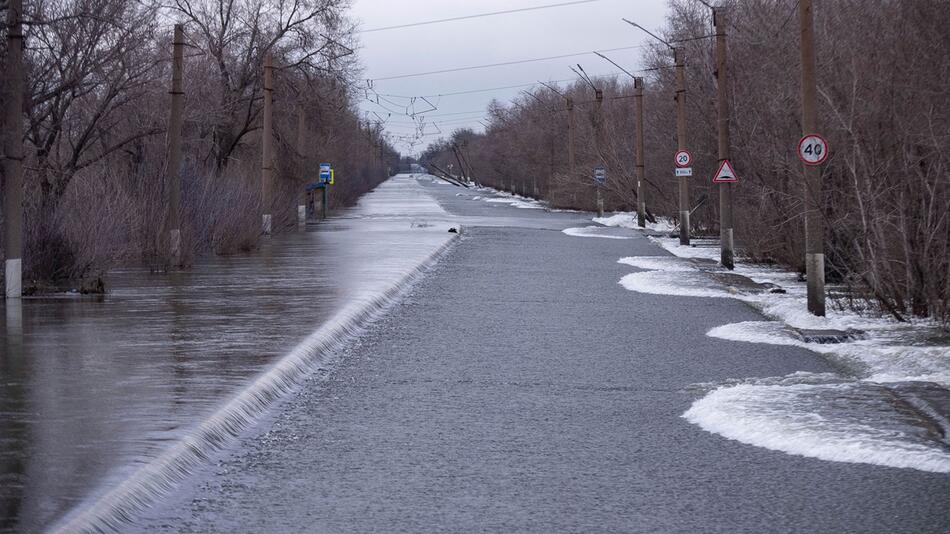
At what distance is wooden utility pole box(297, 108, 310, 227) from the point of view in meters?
48.5

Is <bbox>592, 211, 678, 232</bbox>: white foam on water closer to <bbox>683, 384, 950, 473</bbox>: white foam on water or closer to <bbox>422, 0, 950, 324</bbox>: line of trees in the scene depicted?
<bbox>422, 0, 950, 324</bbox>: line of trees

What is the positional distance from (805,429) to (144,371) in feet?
19.2

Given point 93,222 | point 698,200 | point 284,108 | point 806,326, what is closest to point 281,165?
point 284,108

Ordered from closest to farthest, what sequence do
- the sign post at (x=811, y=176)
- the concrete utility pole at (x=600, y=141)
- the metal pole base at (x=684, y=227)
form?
the sign post at (x=811, y=176)
the metal pole base at (x=684, y=227)
the concrete utility pole at (x=600, y=141)

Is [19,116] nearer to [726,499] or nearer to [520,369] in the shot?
[520,369]

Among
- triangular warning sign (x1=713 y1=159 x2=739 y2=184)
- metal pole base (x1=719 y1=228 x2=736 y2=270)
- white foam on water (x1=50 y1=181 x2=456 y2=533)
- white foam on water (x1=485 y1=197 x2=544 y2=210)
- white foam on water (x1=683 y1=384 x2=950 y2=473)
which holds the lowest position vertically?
white foam on water (x1=683 y1=384 x2=950 y2=473)

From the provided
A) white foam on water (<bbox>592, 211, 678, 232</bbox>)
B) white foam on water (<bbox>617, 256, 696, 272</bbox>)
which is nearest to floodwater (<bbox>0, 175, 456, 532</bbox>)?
white foam on water (<bbox>617, 256, 696, 272</bbox>)

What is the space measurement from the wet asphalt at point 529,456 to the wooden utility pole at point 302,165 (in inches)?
1295

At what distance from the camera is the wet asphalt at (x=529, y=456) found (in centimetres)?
696

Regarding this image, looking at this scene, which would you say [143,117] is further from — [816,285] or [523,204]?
[523,204]

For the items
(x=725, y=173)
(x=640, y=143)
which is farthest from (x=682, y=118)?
(x=640, y=143)

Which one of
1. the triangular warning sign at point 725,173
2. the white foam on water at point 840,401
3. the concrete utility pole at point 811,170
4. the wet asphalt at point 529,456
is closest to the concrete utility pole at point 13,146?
the wet asphalt at point 529,456

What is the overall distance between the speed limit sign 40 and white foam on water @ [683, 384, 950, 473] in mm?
6023

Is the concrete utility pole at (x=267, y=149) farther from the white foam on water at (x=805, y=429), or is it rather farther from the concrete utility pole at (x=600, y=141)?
the white foam on water at (x=805, y=429)
